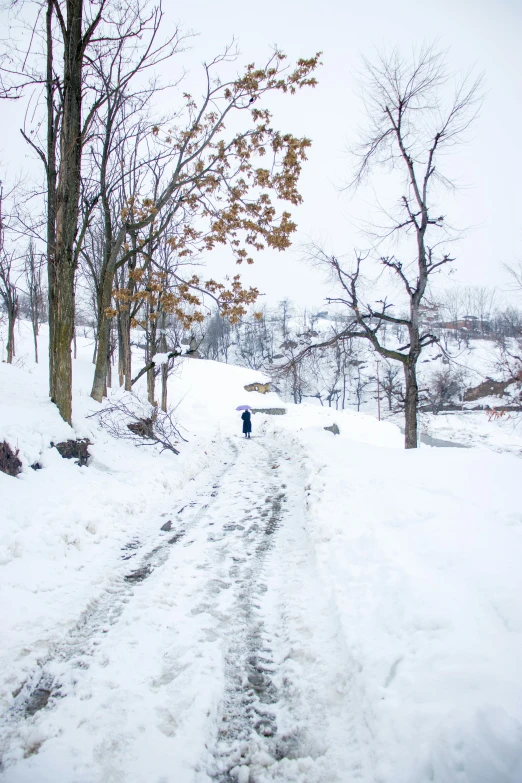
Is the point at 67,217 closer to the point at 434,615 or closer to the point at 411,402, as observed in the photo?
the point at 434,615

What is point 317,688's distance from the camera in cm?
266

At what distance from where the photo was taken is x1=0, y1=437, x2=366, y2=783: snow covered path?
6.76ft

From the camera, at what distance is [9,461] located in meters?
5.94

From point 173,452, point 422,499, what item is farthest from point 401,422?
point 422,499

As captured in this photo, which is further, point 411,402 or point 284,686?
point 411,402

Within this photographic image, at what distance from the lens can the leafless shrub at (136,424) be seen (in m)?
10.2

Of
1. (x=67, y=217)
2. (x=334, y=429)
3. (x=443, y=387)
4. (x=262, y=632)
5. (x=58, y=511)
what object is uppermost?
(x=67, y=217)

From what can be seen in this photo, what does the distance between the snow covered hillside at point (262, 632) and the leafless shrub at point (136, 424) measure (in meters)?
3.27

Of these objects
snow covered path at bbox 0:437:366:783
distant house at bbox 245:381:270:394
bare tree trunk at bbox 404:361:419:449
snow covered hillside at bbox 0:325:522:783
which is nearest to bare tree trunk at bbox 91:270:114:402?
snow covered hillside at bbox 0:325:522:783

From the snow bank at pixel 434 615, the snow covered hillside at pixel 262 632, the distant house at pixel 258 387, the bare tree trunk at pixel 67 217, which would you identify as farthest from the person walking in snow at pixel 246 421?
the distant house at pixel 258 387

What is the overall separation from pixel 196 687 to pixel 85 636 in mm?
1198

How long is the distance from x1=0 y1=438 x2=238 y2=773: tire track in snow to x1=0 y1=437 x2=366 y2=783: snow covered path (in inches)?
0.4

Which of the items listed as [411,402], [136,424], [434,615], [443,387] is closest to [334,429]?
[443,387]

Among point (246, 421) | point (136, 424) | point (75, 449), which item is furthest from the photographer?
point (246, 421)
